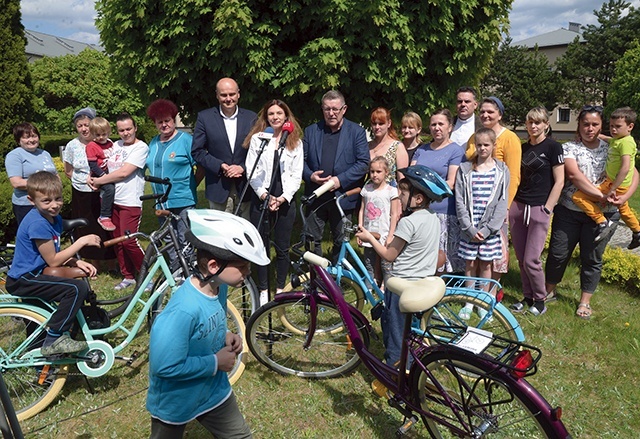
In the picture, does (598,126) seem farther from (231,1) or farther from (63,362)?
(63,362)

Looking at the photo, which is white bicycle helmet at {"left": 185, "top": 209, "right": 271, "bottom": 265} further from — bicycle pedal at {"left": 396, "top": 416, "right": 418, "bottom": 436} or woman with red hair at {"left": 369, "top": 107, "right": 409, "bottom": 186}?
woman with red hair at {"left": 369, "top": 107, "right": 409, "bottom": 186}

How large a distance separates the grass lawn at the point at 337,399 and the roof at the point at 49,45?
203 ft

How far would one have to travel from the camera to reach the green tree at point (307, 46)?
6609 mm

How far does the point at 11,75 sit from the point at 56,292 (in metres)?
7.41

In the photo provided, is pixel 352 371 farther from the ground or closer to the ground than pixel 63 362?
closer to the ground

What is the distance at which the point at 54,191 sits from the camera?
3.40 metres

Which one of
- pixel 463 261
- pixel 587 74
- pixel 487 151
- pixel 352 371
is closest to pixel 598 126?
pixel 487 151

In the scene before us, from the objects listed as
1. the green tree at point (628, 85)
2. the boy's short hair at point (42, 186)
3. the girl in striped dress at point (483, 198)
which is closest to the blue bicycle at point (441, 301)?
the girl in striped dress at point (483, 198)

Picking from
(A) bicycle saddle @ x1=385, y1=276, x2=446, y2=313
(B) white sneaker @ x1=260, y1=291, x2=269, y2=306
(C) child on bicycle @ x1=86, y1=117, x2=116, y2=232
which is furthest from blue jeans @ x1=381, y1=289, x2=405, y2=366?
(C) child on bicycle @ x1=86, y1=117, x2=116, y2=232

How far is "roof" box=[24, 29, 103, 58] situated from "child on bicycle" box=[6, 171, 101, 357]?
6164cm

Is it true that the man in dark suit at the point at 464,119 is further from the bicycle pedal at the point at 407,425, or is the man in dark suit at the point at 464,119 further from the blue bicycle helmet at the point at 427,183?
the bicycle pedal at the point at 407,425

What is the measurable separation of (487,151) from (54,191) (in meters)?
3.69

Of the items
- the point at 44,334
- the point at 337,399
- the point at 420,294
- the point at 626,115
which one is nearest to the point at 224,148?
the point at 44,334

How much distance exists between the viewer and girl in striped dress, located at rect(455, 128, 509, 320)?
4.55m
